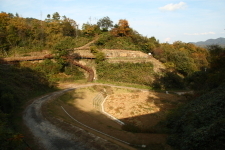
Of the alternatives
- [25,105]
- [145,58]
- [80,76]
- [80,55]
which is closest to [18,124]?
[25,105]

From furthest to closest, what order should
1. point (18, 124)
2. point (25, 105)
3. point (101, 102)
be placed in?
1. point (101, 102)
2. point (25, 105)
3. point (18, 124)

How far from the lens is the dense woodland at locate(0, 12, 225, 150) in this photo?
892 centimetres

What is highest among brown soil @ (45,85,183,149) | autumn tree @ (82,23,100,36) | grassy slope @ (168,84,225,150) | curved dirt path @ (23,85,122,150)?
autumn tree @ (82,23,100,36)

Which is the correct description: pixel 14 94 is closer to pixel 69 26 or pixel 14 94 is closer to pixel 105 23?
pixel 69 26

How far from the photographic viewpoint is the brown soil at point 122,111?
1087cm

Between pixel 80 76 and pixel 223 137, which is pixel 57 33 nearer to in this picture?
pixel 80 76

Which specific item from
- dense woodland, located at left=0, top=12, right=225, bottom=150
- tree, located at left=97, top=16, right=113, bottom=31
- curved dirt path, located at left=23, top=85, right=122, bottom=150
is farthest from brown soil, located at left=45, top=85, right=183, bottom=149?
tree, located at left=97, top=16, right=113, bottom=31

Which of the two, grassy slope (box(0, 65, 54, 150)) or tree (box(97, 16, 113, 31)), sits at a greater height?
tree (box(97, 16, 113, 31))

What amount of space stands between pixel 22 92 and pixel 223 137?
18.7 metres

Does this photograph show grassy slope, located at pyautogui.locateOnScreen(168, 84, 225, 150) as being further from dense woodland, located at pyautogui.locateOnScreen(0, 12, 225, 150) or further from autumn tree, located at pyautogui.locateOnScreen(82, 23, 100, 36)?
autumn tree, located at pyautogui.locateOnScreen(82, 23, 100, 36)

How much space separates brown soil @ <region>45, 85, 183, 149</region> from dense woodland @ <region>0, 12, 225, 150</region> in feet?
6.61

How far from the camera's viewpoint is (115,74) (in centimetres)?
3097

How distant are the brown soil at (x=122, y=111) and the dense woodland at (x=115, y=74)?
2.02 m

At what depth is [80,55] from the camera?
33.9m
